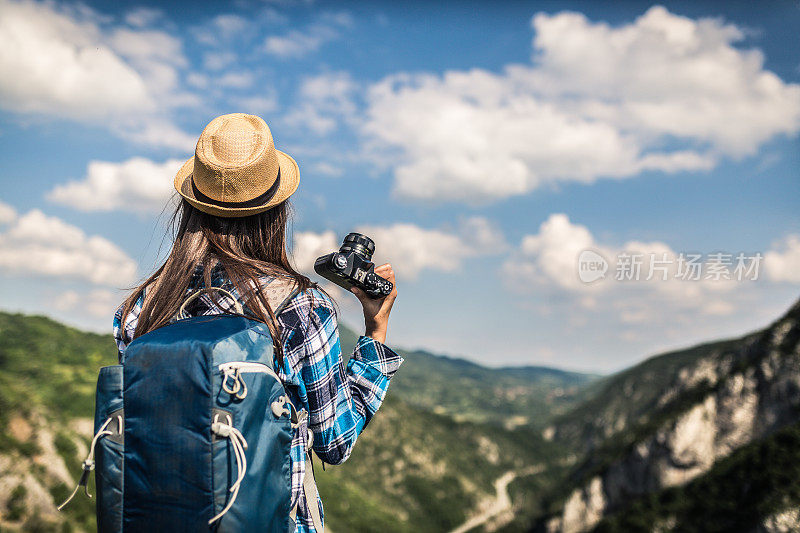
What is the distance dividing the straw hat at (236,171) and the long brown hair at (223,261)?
0.10 metres

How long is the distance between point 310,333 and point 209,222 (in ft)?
3.12

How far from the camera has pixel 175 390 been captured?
2449 mm

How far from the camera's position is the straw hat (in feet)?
10.1

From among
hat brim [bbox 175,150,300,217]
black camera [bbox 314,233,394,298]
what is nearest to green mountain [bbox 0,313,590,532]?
hat brim [bbox 175,150,300,217]

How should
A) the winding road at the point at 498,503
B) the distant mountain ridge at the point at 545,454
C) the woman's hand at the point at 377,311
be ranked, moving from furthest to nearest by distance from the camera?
the winding road at the point at 498,503 → the distant mountain ridge at the point at 545,454 → the woman's hand at the point at 377,311

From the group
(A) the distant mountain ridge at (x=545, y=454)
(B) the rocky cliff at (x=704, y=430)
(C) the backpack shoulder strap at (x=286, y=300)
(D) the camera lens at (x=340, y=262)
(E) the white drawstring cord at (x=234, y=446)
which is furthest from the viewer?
(B) the rocky cliff at (x=704, y=430)

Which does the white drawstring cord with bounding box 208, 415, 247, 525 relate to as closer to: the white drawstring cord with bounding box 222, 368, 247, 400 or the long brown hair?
the white drawstring cord with bounding box 222, 368, 247, 400

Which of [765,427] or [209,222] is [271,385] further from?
[765,427]

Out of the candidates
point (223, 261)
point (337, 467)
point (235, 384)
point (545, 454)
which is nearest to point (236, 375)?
point (235, 384)

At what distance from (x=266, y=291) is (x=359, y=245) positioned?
81cm

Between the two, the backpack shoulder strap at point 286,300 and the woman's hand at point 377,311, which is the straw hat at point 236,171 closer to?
the backpack shoulder strap at point 286,300

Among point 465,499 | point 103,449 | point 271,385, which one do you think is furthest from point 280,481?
point 465,499

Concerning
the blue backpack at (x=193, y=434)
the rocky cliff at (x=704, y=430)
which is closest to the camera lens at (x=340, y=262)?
the blue backpack at (x=193, y=434)

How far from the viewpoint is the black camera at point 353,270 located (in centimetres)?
329
